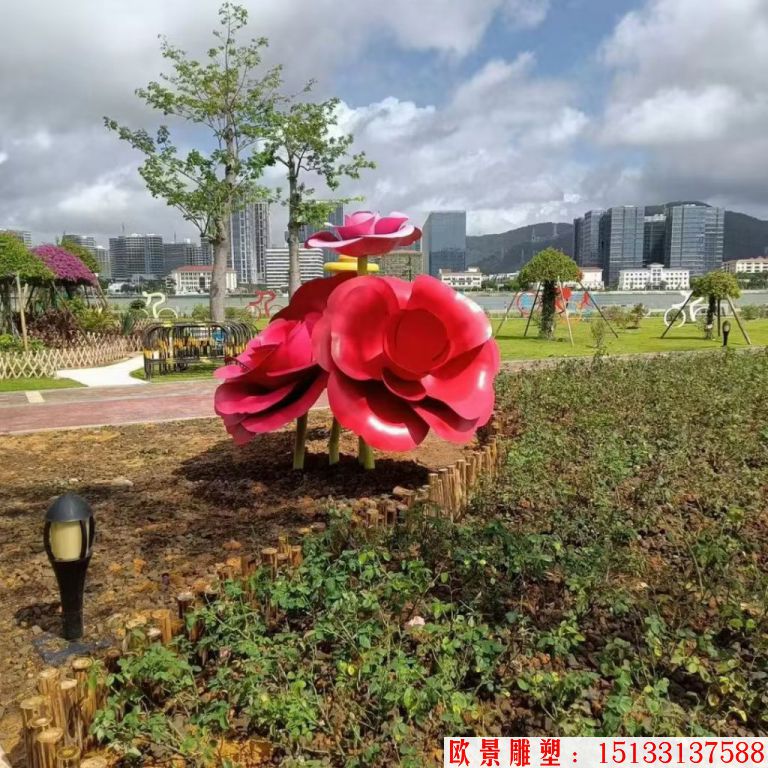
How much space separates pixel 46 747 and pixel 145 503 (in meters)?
3.09

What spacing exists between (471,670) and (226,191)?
19209 millimetres

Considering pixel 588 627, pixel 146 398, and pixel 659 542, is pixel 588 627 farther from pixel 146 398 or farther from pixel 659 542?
pixel 146 398

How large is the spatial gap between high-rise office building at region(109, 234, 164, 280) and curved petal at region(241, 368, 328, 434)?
576 ft

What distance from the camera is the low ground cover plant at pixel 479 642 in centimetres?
229

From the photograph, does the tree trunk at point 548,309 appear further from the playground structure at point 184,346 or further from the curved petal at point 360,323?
the curved petal at point 360,323

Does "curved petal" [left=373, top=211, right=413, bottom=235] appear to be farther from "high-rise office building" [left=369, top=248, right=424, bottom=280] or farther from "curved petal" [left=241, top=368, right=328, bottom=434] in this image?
"high-rise office building" [left=369, top=248, right=424, bottom=280]

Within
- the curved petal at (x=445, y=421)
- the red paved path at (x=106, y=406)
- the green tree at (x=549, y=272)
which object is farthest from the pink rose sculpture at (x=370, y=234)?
the green tree at (x=549, y=272)

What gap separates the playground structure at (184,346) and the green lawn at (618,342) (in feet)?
22.8

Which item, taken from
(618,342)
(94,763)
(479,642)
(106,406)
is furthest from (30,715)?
(618,342)

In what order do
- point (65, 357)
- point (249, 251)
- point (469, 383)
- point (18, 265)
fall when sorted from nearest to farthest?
point (469, 383) < point (18, 265) < point (65, 357) < point (249, 251)

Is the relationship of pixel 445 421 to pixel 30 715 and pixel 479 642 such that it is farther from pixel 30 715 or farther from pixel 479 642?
pixel 30 715

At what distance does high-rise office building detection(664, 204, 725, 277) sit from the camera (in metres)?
191

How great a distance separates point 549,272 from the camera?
851 inches

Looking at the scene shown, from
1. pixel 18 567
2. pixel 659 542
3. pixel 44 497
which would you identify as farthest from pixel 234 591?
pixel 44 497
